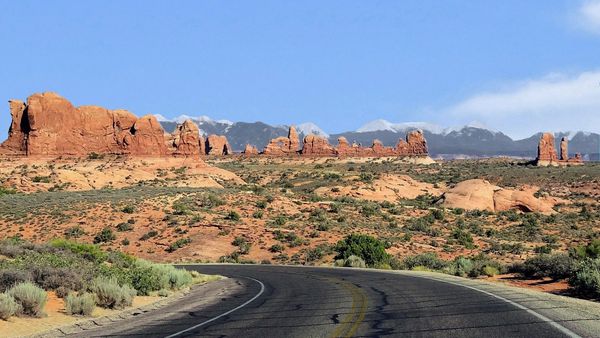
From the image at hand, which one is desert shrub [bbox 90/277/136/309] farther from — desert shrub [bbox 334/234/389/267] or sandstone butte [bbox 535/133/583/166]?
sandstone butte [bbox 535/133/583/166]

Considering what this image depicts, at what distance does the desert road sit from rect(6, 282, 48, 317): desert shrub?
160 cm

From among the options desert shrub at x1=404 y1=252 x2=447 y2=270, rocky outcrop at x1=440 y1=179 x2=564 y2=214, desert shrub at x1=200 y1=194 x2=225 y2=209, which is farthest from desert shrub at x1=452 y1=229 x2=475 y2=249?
desert shrub at x1=200 y1=194 x2=225 y2=209

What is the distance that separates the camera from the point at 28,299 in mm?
13297

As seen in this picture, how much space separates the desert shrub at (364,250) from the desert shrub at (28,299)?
27.4m

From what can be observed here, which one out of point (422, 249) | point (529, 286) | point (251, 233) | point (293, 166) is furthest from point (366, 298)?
point (293, 166)

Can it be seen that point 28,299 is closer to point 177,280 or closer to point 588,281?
point 177,280

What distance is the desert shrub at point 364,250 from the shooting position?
128ft

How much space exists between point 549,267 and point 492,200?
50448 mm

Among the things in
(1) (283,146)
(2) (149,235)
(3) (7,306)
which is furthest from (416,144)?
(3) (7,306)

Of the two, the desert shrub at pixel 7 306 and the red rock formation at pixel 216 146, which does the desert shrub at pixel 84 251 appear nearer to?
the desert shrub at pixel 7 306

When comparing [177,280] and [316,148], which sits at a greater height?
[316,148]

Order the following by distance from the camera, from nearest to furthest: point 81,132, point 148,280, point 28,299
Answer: point 28,299 < point 148,280 < point 81,132

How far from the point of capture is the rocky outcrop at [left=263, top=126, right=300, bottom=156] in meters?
151

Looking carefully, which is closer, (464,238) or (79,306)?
(79,306)
